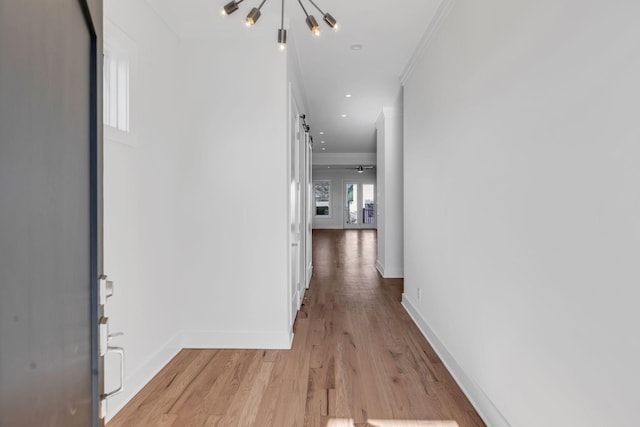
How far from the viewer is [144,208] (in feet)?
7.84

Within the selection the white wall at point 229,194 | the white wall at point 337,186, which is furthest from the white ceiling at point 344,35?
the white wall at point 337,186

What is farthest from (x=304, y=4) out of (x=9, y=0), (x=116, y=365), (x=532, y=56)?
(x=116, y=365)

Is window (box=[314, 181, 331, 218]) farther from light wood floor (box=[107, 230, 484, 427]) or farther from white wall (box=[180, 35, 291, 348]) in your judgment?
white wall (box=[180, 35, 291, 348])

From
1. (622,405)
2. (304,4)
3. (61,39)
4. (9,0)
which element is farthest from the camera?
(304,4)

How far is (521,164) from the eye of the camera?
5.33ft

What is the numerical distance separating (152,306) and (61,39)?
2.22 m

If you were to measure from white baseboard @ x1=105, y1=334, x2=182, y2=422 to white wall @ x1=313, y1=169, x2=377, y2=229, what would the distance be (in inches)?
482

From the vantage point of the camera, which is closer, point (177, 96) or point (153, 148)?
point (153, 148)

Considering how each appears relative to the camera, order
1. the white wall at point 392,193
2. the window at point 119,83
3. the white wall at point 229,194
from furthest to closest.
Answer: the white wall at point 392,193, the white wall at point 229,194, the window at point 119,83

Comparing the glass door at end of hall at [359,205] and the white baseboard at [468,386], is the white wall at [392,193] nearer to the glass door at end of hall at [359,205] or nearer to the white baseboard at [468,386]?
the white baseboard at [468,386]

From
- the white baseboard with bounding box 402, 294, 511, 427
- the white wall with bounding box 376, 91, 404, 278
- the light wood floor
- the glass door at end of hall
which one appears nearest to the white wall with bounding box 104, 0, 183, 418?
the light wood floor

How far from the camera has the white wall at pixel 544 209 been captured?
1.09 m

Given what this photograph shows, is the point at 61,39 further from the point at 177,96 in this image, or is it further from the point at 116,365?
the point at 177,96

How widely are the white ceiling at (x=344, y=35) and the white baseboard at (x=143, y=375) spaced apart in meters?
2.48
